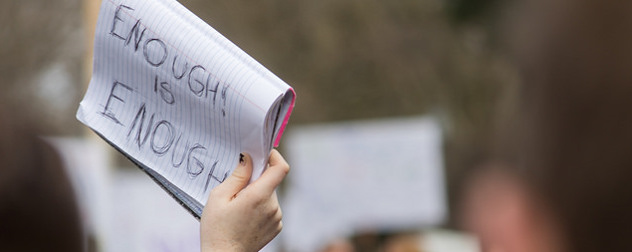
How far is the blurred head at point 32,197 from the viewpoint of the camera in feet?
3.34

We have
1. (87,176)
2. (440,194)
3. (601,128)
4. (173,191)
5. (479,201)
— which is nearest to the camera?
(601,128)

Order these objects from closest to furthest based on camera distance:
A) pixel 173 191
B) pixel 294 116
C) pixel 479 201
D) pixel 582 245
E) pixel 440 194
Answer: pixel 582 245 < pixel 173 191 < pixel 479 201 < pixel 440 194 < pixel 294 116

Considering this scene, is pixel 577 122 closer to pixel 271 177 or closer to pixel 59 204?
pixel 271 177

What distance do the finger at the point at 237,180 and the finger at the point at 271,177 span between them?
0.05ft

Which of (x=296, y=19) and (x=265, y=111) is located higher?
(x=265, y=111)

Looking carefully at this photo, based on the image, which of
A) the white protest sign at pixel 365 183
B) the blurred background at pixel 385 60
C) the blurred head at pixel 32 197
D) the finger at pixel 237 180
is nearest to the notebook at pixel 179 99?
the finger at pixel 237 180

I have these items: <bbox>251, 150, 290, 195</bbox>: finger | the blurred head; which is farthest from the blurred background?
<bbox>251, 150, 290, 195</bbox>: finger

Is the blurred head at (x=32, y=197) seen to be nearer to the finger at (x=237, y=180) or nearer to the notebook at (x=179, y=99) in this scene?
the notebook at (x=179, y=99)

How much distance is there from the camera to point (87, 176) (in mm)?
3014

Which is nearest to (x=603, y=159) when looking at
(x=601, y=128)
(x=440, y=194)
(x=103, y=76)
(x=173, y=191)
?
(x=601, y=128)

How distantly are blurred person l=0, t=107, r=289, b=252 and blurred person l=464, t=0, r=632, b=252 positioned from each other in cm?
33

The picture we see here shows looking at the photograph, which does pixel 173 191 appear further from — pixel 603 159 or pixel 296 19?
pixel 296 19

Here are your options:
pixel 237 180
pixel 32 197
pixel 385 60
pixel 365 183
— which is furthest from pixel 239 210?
pixel 385 60

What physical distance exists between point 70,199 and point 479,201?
0.85 meters
